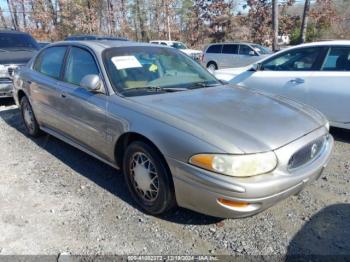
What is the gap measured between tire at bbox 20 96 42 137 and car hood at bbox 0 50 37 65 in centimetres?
298

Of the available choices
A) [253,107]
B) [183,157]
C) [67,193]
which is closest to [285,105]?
[253,107]

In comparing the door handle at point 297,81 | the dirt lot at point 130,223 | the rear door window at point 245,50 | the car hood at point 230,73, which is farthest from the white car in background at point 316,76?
the rear door window at point 245,50

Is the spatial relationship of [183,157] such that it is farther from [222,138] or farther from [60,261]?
[60,261]

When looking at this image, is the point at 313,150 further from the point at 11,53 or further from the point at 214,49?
the point at 214,49

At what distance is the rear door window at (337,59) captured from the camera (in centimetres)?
489

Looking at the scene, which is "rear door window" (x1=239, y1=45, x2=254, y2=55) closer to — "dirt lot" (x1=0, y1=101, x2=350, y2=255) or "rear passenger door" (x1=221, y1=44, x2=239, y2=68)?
"rear passenger door" (x1=221, y1=44, x2=239, y2=68)

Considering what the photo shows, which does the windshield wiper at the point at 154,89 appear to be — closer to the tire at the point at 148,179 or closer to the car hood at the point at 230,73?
the tire at the point at 148,179

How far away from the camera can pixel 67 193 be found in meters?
3.56

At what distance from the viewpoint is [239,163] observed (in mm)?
2436

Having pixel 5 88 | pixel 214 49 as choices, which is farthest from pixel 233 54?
pixel 5 88

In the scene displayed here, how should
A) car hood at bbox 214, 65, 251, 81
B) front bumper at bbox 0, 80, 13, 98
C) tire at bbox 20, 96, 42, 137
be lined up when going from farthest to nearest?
front bumper at bbox 0, 80, 13, 98, car hood at bbox 214, 65, 251, 81, tire at bbox 20, 96, 42, 137

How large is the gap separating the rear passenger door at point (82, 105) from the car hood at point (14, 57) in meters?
4.53

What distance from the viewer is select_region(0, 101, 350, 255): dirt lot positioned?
2682 millimetres

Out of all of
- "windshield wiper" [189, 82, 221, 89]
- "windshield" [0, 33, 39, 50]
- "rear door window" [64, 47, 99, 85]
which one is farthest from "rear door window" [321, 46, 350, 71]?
"windshield" [0, 33, 39, 50]
